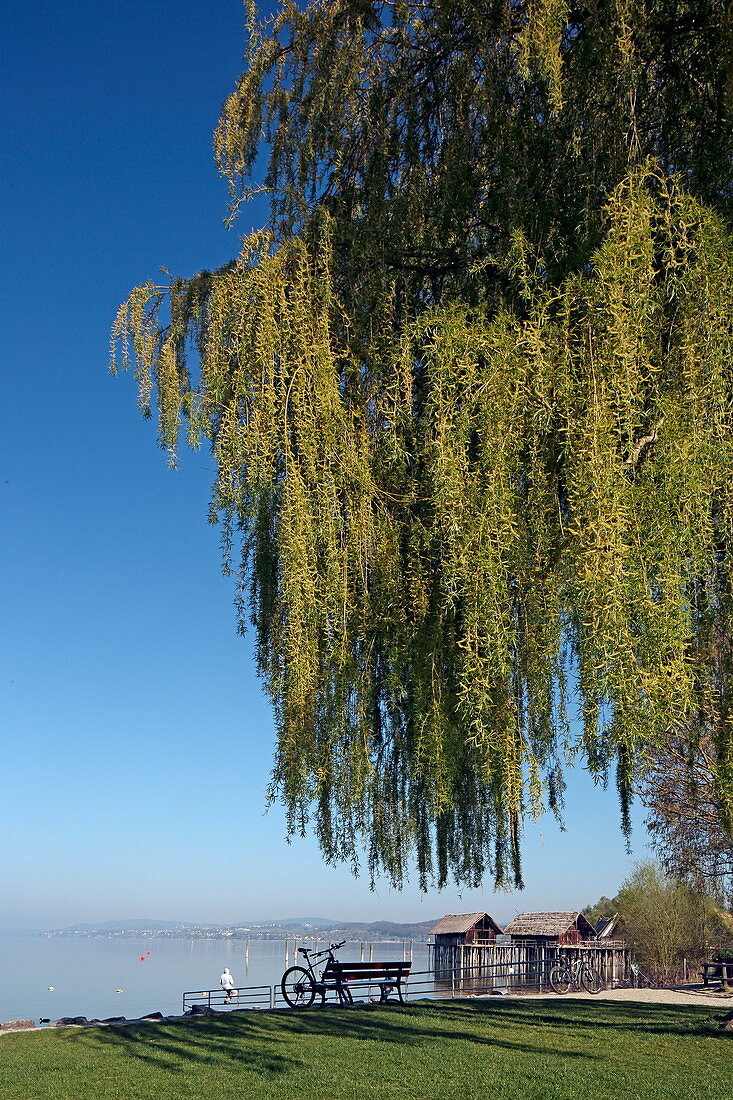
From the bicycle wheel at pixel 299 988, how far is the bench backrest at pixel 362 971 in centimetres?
55

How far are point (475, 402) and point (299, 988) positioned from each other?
38.9ft

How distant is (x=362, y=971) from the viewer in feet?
44.9

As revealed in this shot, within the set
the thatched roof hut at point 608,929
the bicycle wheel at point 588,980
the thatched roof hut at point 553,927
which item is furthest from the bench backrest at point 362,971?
the thatched roof hut at point 608,929

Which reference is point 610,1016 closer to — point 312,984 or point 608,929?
point 312,984

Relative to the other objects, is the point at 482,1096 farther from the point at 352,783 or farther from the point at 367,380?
the point at 367,380

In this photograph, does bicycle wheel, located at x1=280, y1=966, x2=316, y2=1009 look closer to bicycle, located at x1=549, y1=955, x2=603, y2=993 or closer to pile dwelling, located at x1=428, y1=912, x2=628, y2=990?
bicycle, located at x1=549, y1=955, x2=603, y2=993

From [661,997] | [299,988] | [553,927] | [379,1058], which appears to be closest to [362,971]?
[299,988]

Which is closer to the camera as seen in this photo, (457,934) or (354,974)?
(354,974)

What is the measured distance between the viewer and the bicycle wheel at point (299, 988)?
13727 millimetres

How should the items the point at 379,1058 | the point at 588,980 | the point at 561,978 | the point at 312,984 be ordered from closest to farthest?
the point at 379,1058
the point at 312,984
the point at 561,978
the point at 588,980

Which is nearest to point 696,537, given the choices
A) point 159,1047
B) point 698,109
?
point 698,109

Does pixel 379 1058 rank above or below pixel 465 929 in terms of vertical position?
above

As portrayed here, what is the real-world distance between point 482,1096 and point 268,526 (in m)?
4.83

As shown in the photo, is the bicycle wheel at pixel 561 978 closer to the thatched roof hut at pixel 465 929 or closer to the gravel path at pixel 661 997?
the gravel path at pixel 661 997
